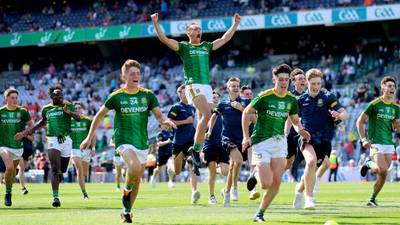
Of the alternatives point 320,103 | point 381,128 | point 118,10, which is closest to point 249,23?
point 118,10

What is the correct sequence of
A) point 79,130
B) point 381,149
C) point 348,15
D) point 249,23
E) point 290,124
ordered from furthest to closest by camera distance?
point 249,23
point 348,15
point 79,130
point 381,149
point 290,124

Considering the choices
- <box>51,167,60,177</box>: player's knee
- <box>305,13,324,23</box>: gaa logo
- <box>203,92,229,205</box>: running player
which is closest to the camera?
<box>51,167,60,177</box>: player's knee

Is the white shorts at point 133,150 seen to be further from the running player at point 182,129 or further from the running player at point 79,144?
the running player at point 79,144

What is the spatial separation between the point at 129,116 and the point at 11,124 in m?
7.15

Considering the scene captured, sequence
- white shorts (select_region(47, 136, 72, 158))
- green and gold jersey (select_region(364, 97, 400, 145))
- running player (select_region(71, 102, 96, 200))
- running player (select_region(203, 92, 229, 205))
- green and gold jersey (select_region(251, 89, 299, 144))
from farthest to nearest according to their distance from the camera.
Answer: running player (select_region(71, 102, 96, 200)), running player (select_region(203, 92, 229, 205)), white shorts (select_region(47, 136, 72, 158)), green and gold jersey (select_region(364, 97, 400, 145)), green and gold jersey (select_region(251, 89, 299, 144))

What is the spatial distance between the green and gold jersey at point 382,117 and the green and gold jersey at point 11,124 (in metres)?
7.41

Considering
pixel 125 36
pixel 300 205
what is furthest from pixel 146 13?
pixel 300 205

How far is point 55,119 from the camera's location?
20703 mm

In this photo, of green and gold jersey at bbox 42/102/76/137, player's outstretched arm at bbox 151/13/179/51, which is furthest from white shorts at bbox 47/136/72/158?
player's outstretched arm at bbox 151/13/179/51

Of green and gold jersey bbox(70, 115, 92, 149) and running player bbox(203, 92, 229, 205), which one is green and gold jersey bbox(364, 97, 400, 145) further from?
green and gold jersey bbox(70, 115, 92, 149)

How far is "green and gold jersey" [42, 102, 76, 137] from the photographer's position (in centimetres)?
2067

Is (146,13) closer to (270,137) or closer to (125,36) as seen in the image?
(125,36)

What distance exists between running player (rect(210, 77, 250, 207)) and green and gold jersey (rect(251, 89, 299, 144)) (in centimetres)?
482

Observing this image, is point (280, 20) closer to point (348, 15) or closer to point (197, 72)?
point (348, 15)
